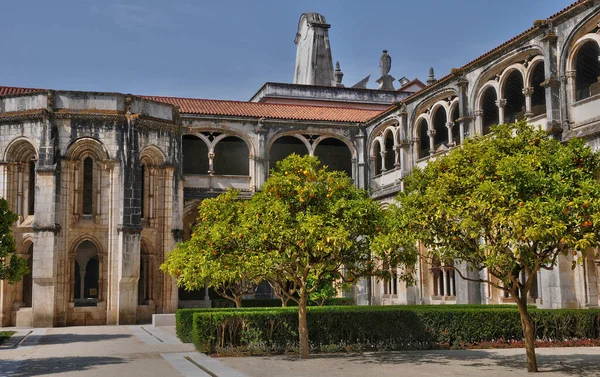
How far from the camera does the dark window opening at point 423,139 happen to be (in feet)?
119

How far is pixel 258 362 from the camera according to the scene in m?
17.0

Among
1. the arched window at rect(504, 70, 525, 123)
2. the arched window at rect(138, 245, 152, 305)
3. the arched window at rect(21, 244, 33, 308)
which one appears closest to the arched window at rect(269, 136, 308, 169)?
the arched window at rect(138, 245, 152, 305)

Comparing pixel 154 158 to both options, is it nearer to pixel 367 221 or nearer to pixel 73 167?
pixel 73 167

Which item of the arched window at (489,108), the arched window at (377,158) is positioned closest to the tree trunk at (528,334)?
the arched window at (489,108)

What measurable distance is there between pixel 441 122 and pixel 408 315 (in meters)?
18.1

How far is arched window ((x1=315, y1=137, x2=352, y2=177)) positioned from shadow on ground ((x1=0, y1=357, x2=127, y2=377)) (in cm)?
2671

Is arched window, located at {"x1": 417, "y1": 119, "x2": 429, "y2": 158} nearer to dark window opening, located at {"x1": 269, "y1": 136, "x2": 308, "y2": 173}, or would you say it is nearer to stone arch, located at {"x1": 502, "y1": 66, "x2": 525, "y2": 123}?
stone arch, located at {"x1": 502, "y1": 66, "x2": 525, "y2": 123}

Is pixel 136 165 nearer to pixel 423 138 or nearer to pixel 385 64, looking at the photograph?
pixel 423 138

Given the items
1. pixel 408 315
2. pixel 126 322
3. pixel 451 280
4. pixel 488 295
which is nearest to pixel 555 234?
pixel 408 315

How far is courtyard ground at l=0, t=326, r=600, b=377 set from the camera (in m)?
15.0

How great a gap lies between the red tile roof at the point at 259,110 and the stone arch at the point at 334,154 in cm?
176

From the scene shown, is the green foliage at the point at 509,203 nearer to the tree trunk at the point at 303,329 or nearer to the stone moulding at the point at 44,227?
the tree trunk at the point at 303,329

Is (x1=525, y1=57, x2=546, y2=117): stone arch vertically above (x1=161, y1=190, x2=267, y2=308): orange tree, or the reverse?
(x1=525, y1=57, x2=546, y2=117): stone arch

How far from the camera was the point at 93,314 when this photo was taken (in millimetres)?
31734
